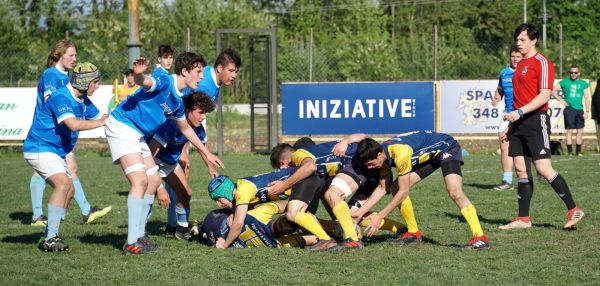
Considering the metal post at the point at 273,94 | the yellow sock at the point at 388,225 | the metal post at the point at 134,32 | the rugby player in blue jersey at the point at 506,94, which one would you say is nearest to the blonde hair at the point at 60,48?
the yellow sock at the point at 388,225

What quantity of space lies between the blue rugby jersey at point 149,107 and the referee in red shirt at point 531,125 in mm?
3479

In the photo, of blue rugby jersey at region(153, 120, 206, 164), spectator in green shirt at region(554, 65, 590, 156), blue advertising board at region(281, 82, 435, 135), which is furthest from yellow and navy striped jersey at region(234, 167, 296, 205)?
spectator in green shirt at region(554, 65, 590, 156)

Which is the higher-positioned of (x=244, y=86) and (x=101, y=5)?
(x=101, y=5)

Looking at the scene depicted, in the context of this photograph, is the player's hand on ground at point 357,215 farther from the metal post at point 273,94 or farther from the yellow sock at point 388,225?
the metal post at point 273,94

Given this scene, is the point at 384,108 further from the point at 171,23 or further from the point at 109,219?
the point at 171,23

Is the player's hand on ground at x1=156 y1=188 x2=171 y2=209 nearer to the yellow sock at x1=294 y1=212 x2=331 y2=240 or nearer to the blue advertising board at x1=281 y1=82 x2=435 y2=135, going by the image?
the yellow sock at x1=294 y1=212 x2=331 y2=240

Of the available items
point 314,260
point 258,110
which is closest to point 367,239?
point 314,260

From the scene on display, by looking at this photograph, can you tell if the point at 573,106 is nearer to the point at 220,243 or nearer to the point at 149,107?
the point at 220,243

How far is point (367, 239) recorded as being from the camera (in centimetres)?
922

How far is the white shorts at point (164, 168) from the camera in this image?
9.55 m

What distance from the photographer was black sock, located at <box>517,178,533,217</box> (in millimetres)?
9992

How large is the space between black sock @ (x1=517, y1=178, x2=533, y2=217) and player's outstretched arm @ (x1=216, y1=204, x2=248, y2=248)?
10.2ft

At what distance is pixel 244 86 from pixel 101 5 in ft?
59.2

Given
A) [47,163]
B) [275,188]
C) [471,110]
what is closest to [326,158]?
[275,188]
